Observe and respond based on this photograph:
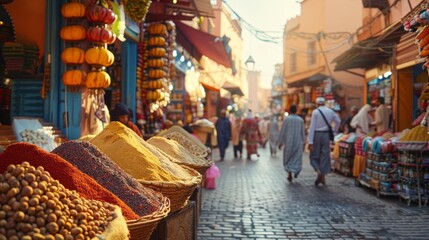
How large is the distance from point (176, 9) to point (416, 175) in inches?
254

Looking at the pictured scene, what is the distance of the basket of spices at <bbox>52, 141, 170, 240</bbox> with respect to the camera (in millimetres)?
2625

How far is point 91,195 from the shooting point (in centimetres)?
246

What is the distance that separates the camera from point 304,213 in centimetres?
696

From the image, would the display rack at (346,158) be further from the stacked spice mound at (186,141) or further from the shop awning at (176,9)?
the stacked spice mound at (186,141)

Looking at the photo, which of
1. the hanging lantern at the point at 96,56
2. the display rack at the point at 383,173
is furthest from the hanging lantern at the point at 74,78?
the display rack at the point at 383,173

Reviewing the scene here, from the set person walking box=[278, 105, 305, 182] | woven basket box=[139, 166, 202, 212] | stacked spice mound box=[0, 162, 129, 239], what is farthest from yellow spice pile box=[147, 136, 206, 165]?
person walking box=[278, 105, 305, 182]

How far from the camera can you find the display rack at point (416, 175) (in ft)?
25.1

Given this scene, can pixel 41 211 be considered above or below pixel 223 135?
above

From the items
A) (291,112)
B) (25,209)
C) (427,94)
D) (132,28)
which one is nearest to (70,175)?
(25,209)

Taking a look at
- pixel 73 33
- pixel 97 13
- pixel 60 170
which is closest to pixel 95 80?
pixel 73 33

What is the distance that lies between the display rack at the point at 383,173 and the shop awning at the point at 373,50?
3016mm

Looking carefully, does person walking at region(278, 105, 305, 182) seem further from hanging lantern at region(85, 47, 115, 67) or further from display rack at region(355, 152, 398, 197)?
hanging lantern at region(85, 47, 115, 67)

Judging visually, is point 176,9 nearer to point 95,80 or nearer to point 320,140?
point 320,140

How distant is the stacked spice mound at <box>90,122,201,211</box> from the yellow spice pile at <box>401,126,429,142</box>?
5.12 meters
